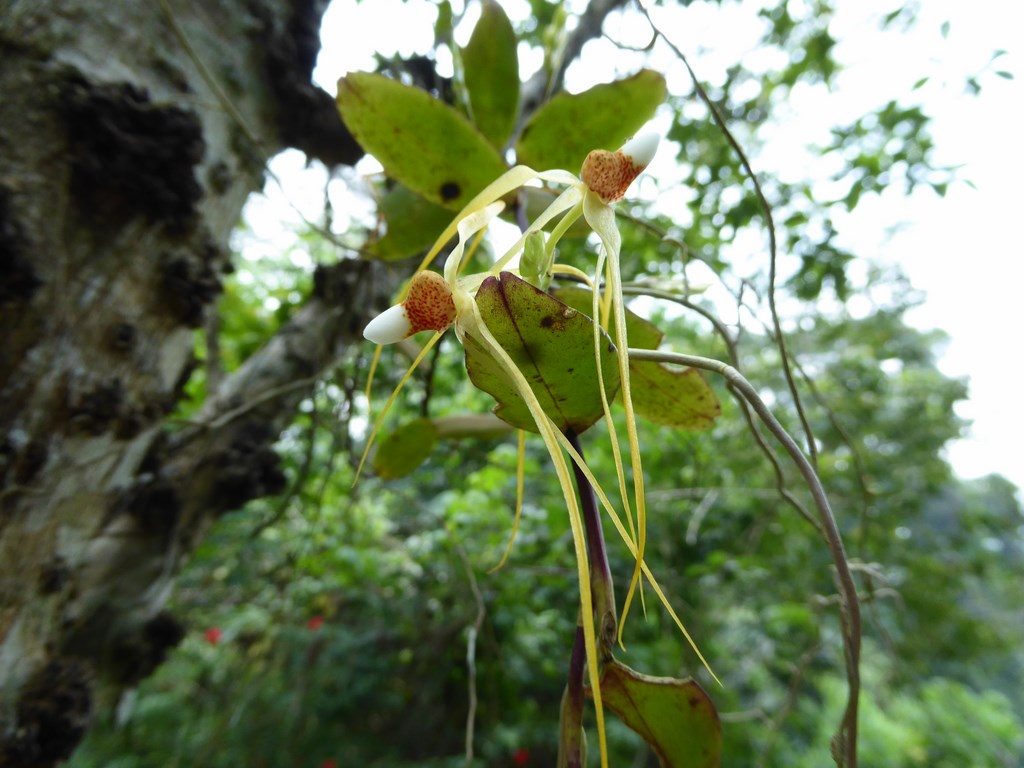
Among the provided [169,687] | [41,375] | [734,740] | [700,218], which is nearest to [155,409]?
[41,375]

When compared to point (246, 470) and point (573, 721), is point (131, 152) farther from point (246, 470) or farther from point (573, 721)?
point (573, 721)

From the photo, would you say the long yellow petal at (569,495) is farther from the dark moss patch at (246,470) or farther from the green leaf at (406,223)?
the dark moss patch at (246,470)

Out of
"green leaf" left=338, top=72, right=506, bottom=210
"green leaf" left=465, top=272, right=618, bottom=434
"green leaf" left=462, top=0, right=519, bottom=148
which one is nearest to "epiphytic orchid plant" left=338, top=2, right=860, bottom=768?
"green leaf" left=465, top=272, right=618, bottom=434

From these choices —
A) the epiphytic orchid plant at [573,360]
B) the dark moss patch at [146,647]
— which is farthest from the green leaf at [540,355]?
the dark moss patch at [146,647]

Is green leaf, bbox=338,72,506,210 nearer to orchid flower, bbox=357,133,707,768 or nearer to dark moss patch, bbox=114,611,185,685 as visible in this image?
orchid flower, bbox=357,133,707,768

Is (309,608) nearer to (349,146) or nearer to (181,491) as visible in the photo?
(181,491)

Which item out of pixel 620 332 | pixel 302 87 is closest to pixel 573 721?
pixel 620 332
